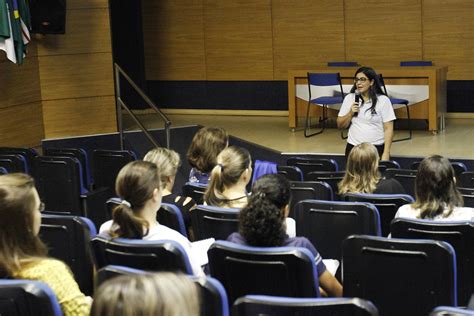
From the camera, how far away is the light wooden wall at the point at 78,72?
9.95 metres

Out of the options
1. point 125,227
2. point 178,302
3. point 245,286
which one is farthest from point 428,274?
point 178,302

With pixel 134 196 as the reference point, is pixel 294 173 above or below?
below

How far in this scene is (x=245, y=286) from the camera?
312cm

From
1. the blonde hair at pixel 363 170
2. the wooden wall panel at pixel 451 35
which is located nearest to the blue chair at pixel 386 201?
the blonde hair at pixel 363 170

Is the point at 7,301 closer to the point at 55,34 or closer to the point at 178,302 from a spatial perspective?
the point at 178,302

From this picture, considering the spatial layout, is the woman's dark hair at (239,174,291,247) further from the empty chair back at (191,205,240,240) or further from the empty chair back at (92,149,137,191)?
the empty chair back at (92,149,137,191)

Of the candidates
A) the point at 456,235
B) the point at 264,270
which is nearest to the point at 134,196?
the point at 264,270

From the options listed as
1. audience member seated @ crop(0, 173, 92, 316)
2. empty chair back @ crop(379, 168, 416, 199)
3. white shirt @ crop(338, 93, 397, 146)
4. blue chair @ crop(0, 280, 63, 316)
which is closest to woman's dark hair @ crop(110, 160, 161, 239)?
audience member seated @ crop(0, 173, 92, 316)

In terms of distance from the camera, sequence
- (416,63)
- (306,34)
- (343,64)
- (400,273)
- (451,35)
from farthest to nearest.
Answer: (306,34)
(343,64)
(451,35)
(416,63)
(400,273)

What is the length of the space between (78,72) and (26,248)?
7.74m

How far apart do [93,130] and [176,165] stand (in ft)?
20.5

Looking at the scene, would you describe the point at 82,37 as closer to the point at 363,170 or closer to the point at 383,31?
the point at 383,31

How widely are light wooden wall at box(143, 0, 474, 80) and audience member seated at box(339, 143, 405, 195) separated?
710 cm

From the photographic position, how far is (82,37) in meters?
10.0
